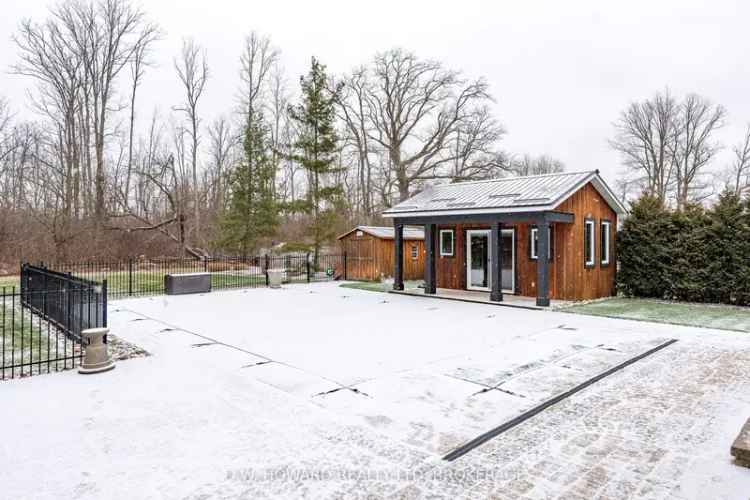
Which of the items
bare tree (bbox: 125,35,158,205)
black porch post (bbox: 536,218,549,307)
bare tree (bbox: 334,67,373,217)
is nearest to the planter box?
black porch post (bbox: 536,218,549,307)

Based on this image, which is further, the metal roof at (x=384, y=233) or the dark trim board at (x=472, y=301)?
the metal roof at (x=384, y=233)

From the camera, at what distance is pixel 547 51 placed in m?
19.8

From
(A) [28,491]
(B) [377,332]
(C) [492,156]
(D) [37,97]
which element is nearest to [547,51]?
(C) [492,156]

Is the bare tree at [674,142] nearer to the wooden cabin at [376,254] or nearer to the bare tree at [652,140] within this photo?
the bare tree at [652,140]

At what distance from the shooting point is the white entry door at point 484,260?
41.7 ft

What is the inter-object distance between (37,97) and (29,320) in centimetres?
1924

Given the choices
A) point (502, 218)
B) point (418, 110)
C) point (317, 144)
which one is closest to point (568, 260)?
point (502, 218)

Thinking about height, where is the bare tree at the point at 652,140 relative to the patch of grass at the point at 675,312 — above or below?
above

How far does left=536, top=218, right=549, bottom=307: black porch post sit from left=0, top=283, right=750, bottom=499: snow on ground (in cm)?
296

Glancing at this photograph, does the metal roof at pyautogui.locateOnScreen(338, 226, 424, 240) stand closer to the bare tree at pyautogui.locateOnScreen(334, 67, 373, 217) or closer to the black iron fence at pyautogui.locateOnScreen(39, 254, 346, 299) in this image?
the black iron fence at pyautogui.locateOnScreen(39, 254, 346, 299)

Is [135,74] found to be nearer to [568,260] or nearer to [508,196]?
[508,196]

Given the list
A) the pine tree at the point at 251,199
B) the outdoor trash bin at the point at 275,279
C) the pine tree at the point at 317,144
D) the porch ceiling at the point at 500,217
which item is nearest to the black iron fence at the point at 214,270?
the outdoor trash bin at the point at 275,279

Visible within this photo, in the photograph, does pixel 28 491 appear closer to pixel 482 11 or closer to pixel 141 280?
pixel 141 280

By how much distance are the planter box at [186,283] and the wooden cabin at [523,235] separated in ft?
20.0
